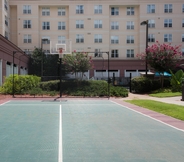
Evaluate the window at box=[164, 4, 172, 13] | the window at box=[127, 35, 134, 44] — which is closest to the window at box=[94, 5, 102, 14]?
the window at box=[127, 35, 134, 44]

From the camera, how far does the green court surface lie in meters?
6.29

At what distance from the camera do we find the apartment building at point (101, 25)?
49.8 metres

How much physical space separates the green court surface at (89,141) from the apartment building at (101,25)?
3909cm

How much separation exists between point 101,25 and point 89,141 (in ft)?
144

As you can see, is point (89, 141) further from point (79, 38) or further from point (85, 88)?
point (79, 38)

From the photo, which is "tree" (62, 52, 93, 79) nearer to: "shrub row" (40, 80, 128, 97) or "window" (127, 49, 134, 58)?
"shrub row" (40, 80, 128, 97)

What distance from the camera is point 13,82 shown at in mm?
25672

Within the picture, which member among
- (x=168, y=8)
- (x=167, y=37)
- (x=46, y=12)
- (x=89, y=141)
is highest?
(x=168, y=8)

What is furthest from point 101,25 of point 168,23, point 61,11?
point 168,23

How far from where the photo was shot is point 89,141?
792cm

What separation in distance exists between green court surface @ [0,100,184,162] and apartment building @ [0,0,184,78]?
39.1 meters

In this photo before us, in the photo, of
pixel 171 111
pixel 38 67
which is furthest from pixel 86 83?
pixel 38 67

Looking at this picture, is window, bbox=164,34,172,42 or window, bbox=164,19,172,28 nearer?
window, bbox=164,19,172,28

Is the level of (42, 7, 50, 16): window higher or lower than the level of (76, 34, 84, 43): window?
higher
